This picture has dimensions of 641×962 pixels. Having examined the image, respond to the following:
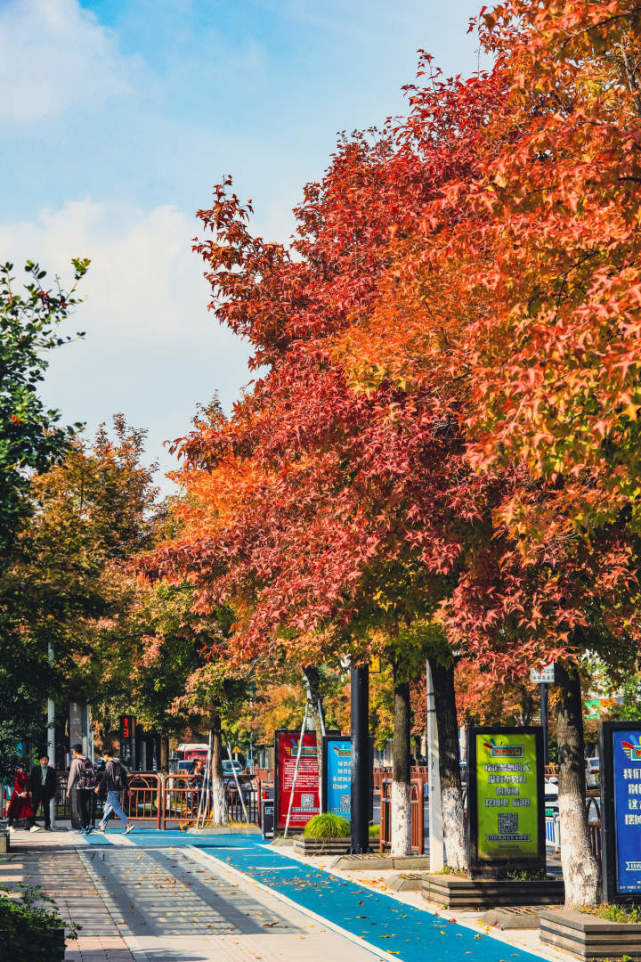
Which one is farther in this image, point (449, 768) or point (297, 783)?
point (297, 783)

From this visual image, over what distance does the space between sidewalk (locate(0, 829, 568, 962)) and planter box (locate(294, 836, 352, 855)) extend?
371 mm

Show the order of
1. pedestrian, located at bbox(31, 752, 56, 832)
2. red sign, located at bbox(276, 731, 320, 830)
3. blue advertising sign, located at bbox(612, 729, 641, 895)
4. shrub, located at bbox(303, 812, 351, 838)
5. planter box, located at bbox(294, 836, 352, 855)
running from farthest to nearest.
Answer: pedestrian, located at bbox(31, 752, 56, 832) → red sign, located at bbox(276, 731, 320, 830) → shrub, located at bbox(303, 812, 351, 838) → planter box, located at bbox(294, 836, 352, 855) → blue advertising sign, located at bbox(612, 729, 641, 895)

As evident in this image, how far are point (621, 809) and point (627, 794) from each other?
157 mm

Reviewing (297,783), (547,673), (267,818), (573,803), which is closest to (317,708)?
(267,818)

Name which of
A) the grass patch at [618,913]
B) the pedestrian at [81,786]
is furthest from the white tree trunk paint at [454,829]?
the pedestrian at [81,786]

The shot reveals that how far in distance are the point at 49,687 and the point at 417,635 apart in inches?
204

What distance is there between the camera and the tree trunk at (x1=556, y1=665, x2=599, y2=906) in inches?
486

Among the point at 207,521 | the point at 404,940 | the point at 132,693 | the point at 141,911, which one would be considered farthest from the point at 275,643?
the point at 132,693

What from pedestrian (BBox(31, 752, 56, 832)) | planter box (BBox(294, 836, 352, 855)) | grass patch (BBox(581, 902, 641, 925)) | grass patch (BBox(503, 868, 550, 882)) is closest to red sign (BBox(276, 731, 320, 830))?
planter box (BBox(294, 836, 352, 855))

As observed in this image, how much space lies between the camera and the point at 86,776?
29078 millimetres

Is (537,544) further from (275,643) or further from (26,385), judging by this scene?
(275,643)

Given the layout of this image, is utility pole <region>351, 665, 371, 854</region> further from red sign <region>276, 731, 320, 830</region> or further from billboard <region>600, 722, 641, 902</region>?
billboard <region>600, 722, 641, 902</region>

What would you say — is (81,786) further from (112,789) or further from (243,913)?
(243,913)

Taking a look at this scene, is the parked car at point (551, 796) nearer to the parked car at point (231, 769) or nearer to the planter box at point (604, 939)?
the parked car at point (231, 769)
